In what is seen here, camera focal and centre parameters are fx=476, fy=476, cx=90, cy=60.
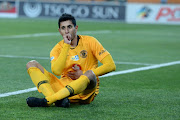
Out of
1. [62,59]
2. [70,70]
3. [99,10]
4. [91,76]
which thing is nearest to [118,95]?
[70,70]

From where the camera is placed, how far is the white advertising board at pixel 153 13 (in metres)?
33.8

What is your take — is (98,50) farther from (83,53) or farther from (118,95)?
(118,95)

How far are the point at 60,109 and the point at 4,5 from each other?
32.5 m

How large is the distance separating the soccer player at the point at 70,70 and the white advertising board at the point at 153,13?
2785 centimetres

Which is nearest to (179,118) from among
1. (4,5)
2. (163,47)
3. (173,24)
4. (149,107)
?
(149,107)

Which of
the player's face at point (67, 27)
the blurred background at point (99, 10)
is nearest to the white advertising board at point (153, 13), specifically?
the blurred background at point (99, 10)

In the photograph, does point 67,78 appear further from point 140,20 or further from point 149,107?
point 140,20

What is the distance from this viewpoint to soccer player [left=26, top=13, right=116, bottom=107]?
5.91 metres

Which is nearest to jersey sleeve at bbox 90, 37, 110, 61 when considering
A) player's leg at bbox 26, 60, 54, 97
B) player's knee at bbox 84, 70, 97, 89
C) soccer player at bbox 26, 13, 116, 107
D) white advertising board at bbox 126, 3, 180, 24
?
soccer player at bbox 26, 13, 116, 107

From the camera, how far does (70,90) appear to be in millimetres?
5867

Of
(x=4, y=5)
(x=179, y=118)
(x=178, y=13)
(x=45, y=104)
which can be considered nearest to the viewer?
(x=179, y=118)

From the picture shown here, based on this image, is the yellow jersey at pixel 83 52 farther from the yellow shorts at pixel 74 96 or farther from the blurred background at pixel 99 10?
the blurred background at pixel 99 10

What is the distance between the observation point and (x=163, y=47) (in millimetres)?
16688

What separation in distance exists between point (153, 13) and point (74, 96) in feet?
94.2
